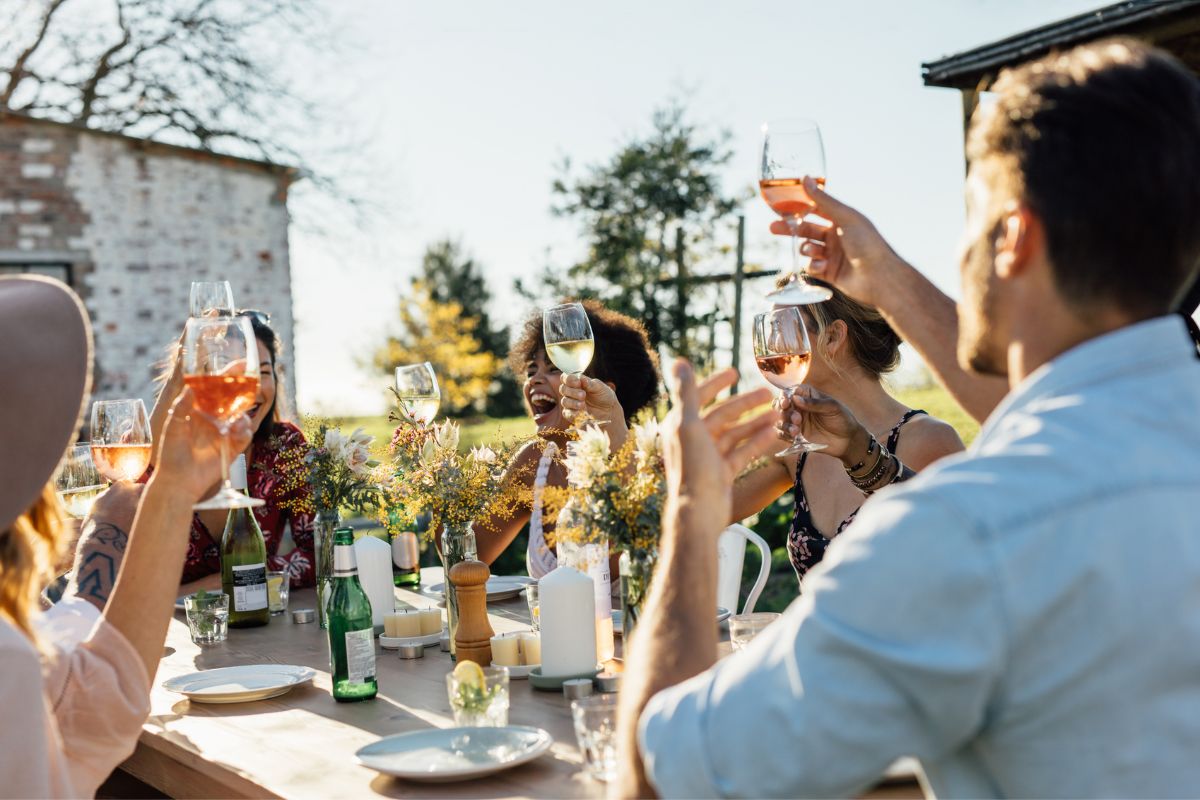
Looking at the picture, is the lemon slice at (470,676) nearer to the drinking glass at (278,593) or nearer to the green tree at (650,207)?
the drinking glass at (278,593)

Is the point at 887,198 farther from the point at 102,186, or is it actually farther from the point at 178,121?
the point at 178,121

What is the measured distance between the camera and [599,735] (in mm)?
1826

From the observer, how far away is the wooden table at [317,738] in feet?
6.17

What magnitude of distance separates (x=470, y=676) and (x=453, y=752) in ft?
0.54

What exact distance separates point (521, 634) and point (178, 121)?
15.8 m

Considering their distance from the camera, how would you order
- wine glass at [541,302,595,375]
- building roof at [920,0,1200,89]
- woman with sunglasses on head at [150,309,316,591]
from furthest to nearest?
building roof at [920,0,1200,89] → woman with sunglasses on head at [150,309,316,591] → wine glass at [541,302,595,375]

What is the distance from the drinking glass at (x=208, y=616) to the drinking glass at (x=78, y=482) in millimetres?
439

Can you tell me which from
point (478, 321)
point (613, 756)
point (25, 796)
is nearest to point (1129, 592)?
point (613, 756)

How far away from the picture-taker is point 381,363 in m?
25.7

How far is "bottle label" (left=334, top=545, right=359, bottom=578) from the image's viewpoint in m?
2.50

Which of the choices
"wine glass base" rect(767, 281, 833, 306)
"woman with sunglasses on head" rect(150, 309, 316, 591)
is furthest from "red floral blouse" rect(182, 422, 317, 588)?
"wine glass base" rect(767, 281, 833, 306)

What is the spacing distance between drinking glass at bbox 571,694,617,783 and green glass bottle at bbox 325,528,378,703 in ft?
2.62

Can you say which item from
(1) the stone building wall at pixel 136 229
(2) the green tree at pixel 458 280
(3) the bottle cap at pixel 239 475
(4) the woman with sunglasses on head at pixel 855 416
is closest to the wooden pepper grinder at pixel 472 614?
(4) the woman with sunglasses on head at pixel 855 416

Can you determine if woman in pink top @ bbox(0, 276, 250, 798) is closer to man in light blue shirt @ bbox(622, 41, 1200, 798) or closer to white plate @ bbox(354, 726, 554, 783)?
white plate @ bbox(354, 726, 554, 783)
